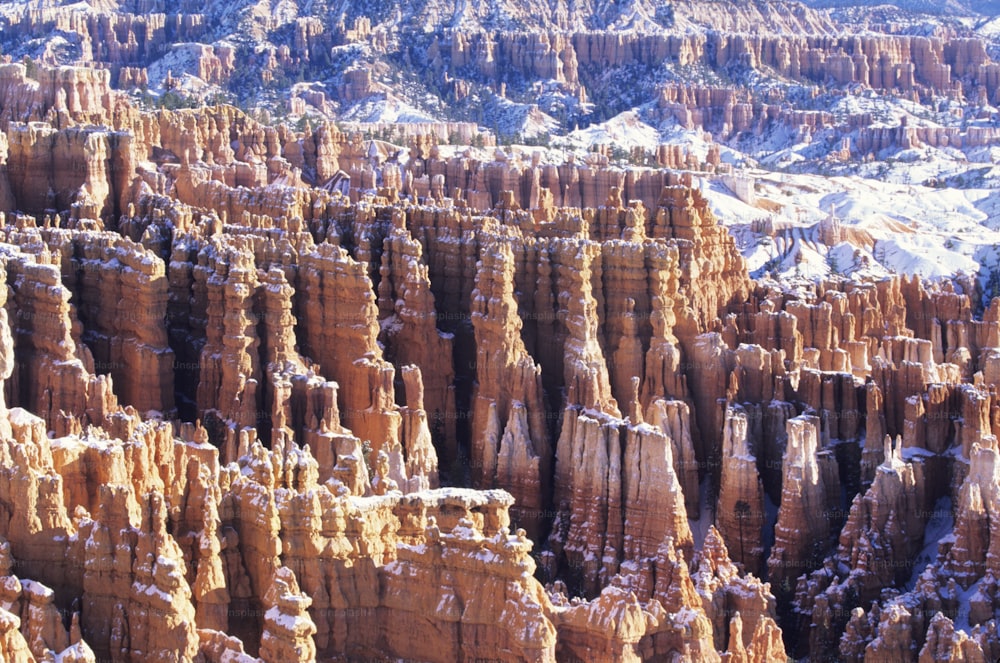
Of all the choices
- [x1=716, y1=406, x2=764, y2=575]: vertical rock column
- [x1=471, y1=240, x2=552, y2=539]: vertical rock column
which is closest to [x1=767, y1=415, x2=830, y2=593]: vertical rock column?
[x1=716, y1=406, x2=764, y2=575]: vertical rock column

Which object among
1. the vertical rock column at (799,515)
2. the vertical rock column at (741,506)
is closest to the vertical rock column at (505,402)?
the vertical rock column at (741,506)

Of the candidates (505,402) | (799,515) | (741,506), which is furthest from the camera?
(505,402)

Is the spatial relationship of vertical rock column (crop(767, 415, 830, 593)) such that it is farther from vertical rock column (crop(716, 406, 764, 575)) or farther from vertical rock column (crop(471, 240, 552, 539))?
vertical rock column (crop(471, 240, 552, 539))

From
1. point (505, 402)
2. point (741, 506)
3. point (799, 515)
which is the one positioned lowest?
point (741, 506)

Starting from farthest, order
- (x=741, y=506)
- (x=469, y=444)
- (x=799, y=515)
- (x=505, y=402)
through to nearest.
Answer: (x=469, y=444) → (x=505, y=402) → (x=741, y=506) → (x=799, y=515)

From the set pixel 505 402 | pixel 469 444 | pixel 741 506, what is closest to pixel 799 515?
pixel 741 506

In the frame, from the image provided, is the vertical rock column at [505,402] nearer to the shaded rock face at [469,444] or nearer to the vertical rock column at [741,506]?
the shaded rock face at [469,444]

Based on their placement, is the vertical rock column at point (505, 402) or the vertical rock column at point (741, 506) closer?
the vertical rock column at point (741, 506)

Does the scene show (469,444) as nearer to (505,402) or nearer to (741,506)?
(505,402)

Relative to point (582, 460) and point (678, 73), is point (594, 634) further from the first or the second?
point (678, 73)
